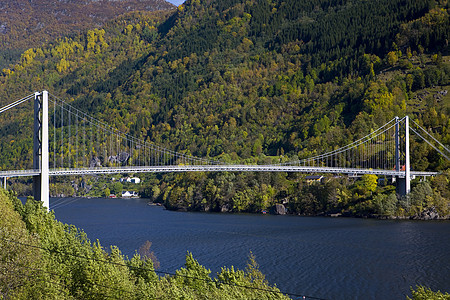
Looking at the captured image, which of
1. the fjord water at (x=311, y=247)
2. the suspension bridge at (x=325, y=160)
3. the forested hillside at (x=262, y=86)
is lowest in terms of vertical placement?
the fjord water at (x=311, y=247)

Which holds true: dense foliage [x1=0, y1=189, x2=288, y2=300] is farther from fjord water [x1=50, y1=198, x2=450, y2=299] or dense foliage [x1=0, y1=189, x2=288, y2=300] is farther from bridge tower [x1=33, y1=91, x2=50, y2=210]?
bridge tower [x1=33, y1=91, x2=50, y2=210]

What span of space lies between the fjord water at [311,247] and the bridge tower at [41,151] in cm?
469

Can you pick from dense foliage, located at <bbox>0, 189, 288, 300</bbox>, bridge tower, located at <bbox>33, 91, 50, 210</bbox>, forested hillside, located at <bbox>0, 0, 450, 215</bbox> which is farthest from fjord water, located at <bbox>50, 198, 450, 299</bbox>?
forested hillside, located at <bbox>0, 0, 450, 215</bbox>

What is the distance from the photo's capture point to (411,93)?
72312 mm

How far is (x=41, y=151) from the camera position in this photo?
1364 inches

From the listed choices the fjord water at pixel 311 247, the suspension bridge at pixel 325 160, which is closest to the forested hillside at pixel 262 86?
the suspension bridge at pixel 325 160

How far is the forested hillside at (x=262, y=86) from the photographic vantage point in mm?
61719

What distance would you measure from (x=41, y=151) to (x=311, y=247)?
54.2 feet

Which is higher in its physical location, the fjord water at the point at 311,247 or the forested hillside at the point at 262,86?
the forested hillside at the point at 262,86

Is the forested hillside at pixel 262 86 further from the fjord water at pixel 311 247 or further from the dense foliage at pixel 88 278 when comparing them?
the dense foliage at pixel 88 278

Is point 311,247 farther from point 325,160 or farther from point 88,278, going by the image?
point 325,160

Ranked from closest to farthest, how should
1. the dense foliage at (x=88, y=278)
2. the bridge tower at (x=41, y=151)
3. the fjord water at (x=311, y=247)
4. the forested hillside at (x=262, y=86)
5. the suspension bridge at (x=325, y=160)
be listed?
1. the dense foliage at (x=88, y=278)
2. the fjord water at (x=311, y=247)
3. the bridge tower at (x=41, y=151)
4. the suspension bridge at (x=325, y=160)
5. the forested hillside at (x=262, y=86)

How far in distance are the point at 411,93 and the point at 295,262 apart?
48431 millimetres

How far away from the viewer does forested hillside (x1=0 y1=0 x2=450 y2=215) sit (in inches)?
2430
